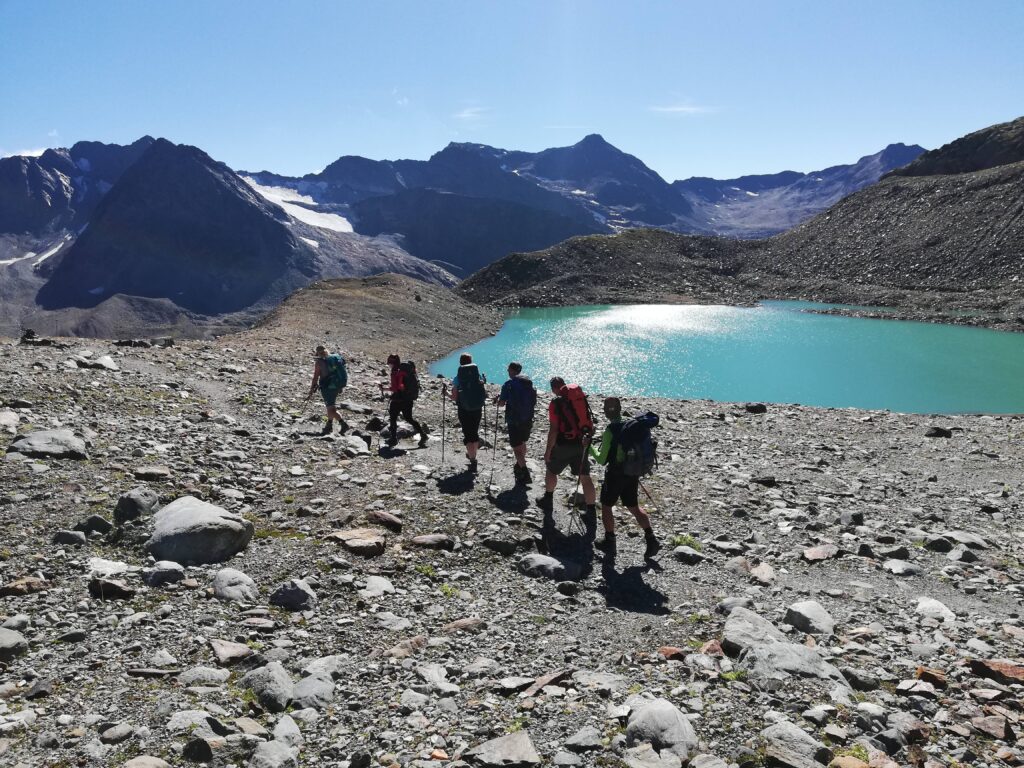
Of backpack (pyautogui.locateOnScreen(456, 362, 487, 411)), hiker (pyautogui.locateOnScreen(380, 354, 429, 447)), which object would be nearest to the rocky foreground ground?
hiker (pyautogui.locateOnScreen(380, 354, 429, 447))

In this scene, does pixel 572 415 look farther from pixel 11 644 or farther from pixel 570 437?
pixel 11 644

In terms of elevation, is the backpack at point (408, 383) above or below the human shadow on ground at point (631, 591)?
above

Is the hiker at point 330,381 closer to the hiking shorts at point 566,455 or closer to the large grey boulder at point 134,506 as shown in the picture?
the large grey boulder at point 134,506

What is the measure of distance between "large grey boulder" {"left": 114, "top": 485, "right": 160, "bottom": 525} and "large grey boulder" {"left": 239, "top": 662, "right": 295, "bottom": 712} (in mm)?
4636

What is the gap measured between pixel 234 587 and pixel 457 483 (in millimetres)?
5940

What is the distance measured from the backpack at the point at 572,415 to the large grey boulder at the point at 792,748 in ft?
21.7

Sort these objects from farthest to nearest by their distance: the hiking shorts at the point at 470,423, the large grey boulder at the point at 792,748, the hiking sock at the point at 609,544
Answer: the hiking shorts at the point at 470,423, the hiking sock at the point at 609,544, the large grey boulder at the point at 792,748

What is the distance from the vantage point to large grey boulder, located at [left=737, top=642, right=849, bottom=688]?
7.23 meters

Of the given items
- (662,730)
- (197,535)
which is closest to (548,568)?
(662,730)

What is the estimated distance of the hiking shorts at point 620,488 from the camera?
11172mm

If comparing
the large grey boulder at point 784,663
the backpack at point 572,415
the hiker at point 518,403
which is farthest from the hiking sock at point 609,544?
the large grey boulder at point 784,663

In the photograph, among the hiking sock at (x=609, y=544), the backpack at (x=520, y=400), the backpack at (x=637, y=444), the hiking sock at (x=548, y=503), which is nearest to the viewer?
the backpack at (x=637, y=444)

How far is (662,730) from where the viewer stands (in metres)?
6.10

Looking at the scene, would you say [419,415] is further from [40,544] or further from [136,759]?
[136,759]
